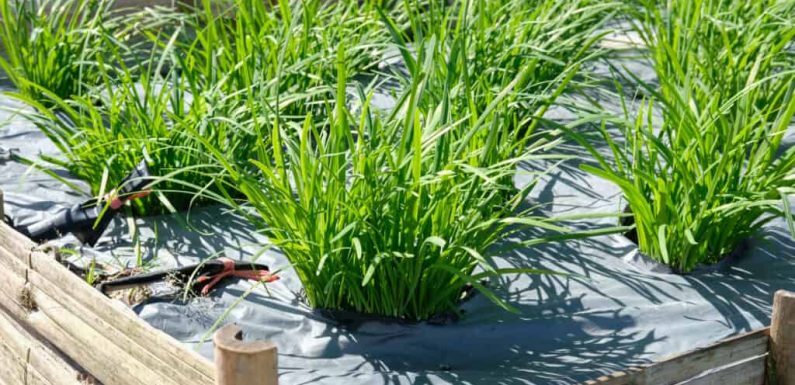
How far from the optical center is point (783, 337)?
2.37m

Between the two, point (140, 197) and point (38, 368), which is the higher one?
point (140, 197)

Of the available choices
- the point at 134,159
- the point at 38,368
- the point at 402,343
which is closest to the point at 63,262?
the point at 38,368

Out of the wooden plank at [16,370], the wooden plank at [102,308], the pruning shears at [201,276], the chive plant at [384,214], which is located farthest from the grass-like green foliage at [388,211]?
the wooden plank at [16,370]

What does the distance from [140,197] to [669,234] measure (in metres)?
1.39

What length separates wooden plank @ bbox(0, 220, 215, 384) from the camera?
6.68 feet

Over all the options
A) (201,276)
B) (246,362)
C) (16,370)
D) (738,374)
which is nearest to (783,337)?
(738,374)

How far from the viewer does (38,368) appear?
262 cm

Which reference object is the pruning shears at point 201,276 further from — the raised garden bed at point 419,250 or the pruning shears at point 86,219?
the pruning shears at point 86,219

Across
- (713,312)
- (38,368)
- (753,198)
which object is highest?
(753,198)

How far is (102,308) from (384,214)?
620 mm

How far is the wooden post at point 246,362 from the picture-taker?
183 centimetres

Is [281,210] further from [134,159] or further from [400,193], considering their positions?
[134,159]

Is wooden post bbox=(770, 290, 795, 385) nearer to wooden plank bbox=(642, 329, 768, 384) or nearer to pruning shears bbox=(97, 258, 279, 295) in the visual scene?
wooden plank bbox=(642, 329, 768, 384)

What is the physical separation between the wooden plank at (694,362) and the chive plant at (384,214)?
0.32 metres
